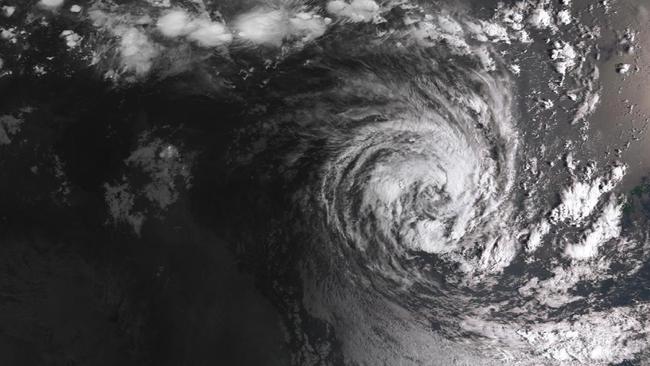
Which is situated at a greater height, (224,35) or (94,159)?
(224,35)

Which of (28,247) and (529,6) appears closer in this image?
(28,247)

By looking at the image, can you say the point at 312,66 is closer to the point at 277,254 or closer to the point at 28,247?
the point at 277,254

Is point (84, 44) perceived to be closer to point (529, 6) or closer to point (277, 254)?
point (277, 254)

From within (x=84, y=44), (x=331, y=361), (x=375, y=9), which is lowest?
(x=331, y=361)

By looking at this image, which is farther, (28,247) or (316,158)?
(316,158)

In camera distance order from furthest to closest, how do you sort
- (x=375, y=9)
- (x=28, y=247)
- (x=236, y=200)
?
(x=375, y=9), (x=236, y=200), (x=28, y=247)

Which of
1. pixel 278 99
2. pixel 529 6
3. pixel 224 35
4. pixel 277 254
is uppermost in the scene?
pixel 529 6

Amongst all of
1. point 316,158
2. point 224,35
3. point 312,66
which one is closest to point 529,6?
point 312,66

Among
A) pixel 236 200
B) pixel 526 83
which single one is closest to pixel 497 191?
pixel 526 83

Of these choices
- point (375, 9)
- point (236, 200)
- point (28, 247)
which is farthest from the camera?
point (375, 9)
